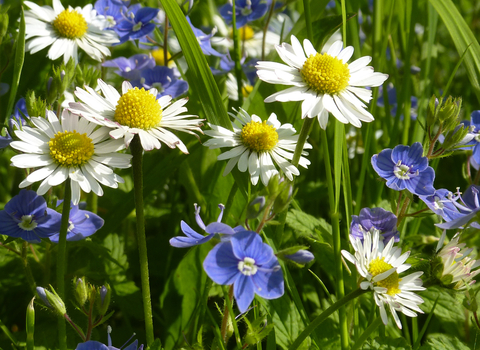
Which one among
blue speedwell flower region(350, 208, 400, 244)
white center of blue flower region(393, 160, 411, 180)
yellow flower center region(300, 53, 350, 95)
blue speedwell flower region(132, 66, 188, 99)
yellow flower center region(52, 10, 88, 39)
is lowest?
blue speedwell flower region(350, 208, 400, 244)

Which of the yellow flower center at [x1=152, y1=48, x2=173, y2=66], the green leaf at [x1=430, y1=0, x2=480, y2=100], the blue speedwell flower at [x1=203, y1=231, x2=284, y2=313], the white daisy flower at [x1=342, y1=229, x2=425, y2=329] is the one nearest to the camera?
the blue speedwell flower at [x1=203, y1=231, x2=284, y2=313]

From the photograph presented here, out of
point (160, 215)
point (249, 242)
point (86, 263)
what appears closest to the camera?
point (249, 242)

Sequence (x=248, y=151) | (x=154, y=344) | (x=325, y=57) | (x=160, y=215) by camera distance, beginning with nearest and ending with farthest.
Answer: (x=154, y=344)
(x=325, y=57)
(x=248, y=151)
(x=160, y=215)

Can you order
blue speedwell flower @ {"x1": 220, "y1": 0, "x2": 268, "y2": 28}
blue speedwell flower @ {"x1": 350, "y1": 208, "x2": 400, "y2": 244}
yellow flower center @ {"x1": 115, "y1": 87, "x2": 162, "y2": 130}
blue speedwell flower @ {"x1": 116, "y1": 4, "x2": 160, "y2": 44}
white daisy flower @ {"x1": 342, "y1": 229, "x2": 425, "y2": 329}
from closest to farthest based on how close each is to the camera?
white daisy flower @ {"x1": 342, "y1": 229, "x2": 425, "y2": 329}
yellow flower center @ {"x1": 115, "y1": 87, "x2": 162, "y2": 130}
blue speedwell flower @ {"x1": 350, "y1": 208, "x2": 400, "y2": 244}
blue speedwell flower @ {"x1": 116, "y1": 4, "x2": 160, "y2": 44}
blue speedwell flower @ {"x1": 220, "y1": 0, "x2": 268, "y2": 28}

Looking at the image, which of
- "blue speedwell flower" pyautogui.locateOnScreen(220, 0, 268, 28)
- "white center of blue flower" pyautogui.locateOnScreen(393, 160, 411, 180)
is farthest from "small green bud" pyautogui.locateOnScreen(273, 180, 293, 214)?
"blue speedwell flower" pyautogui.locateOnScreen(220, 0, 268, 28)

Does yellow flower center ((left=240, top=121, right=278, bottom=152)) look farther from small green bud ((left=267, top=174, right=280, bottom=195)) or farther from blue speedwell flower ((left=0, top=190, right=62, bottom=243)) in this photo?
blue speedwell flower ((left=0, top=190, right=62, bottom=243))

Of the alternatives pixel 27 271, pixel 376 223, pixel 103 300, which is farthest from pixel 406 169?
pixel 27 271

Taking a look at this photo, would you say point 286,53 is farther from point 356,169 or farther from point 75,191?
point 356,169

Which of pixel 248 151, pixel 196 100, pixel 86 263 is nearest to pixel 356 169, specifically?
pixel 196 100
